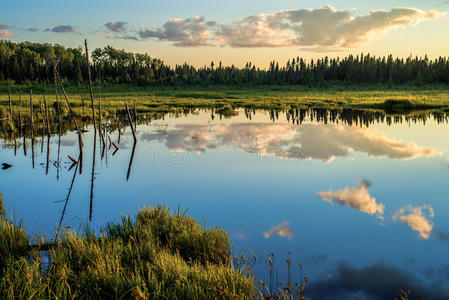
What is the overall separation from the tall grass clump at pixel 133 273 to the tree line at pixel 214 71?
366 feet

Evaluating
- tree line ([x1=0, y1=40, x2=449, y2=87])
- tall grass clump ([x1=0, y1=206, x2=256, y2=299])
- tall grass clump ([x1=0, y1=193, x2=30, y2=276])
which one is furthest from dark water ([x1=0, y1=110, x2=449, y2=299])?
tree line ([x1=0, y1=40, x2=449, y2=87])

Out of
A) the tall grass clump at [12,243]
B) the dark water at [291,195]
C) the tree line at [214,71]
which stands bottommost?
the dark water at [291,195]

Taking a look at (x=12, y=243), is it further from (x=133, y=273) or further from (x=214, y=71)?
(x=214, y=71)

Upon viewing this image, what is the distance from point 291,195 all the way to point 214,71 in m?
156

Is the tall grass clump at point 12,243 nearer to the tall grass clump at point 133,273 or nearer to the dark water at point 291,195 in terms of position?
the tall grass clump at point 133,273

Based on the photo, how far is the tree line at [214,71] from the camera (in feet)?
388

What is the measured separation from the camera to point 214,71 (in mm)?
166625

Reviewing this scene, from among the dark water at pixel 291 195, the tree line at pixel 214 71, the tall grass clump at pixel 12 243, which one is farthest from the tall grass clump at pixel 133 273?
the tree line at pixel 214 71

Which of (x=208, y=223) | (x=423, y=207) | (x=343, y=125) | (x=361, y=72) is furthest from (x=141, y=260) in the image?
(x=361, y=72)

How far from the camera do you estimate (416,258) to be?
31.2 ft

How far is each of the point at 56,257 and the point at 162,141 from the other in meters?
22.2

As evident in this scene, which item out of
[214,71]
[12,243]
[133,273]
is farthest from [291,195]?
[214,71]

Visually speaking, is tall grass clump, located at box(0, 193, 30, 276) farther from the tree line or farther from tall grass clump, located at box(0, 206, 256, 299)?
the tree line

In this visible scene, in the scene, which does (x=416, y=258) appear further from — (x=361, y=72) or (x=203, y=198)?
(x=361, y=72)
